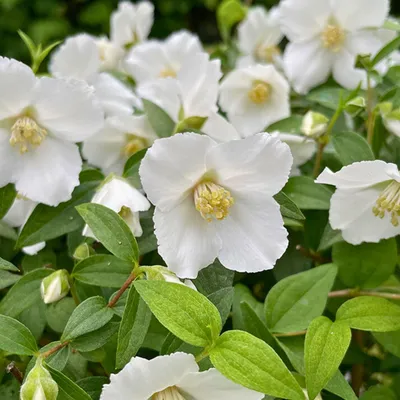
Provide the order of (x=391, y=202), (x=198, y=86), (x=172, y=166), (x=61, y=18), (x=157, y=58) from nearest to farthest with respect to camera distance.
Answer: (x=172, y=166) → (x=391, y=202) → (x=198, y=86) → (x=157, y=58) → (x=61, y=18)

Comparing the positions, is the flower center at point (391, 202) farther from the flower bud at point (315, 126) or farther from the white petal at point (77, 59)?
the white petal at point (77, 59)

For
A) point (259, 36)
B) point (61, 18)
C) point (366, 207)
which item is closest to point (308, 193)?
point (366, 207)

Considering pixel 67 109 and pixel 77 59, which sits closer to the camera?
pixel 67 109

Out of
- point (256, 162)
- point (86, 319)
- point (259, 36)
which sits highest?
point (256, 162)

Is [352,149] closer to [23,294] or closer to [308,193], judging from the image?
[308,193]

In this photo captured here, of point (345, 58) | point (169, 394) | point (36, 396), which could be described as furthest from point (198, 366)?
point (345, 58)

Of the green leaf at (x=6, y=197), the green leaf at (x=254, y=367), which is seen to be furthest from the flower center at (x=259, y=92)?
the green leaf at (x=254, y=367)

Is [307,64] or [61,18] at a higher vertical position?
[307,64]
